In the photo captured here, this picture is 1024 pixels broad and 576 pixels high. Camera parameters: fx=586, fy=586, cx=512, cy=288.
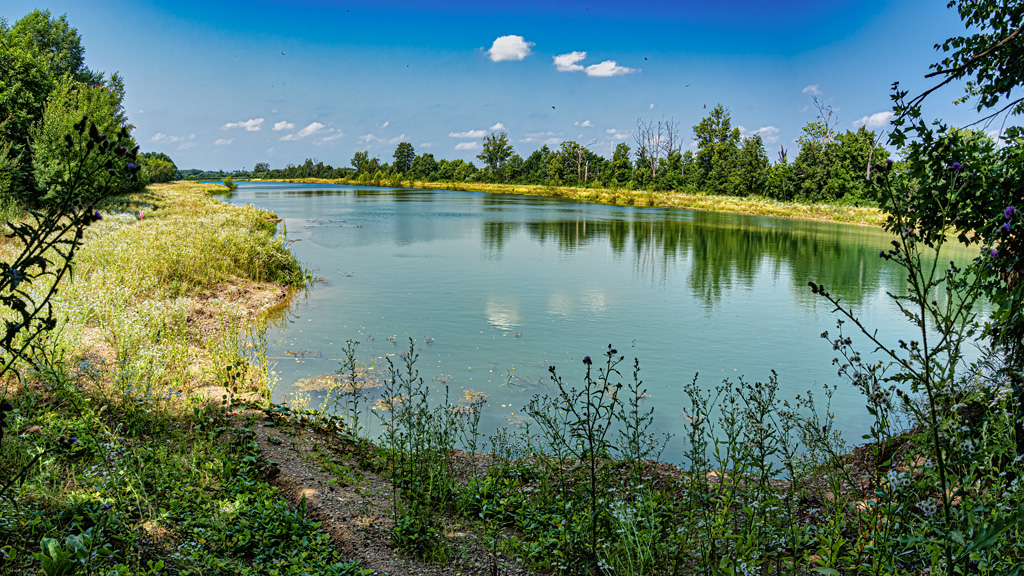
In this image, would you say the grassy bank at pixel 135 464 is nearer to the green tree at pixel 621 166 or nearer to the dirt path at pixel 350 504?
the dirt path at pixel 350 504

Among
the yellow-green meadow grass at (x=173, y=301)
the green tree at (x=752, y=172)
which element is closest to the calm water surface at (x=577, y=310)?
the yellow-green meadow grass at (x=173, y=301)

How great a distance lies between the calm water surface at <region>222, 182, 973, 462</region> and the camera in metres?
8.04

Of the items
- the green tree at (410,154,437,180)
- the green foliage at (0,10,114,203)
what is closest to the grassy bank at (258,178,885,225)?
the green foliage at (0,10,114,203)

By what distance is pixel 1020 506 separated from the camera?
62.5 inches

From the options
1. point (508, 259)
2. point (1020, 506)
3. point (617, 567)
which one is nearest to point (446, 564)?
point (617, 567)

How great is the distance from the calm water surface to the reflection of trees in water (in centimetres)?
12

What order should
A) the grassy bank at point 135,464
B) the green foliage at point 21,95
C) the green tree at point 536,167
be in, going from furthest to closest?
the green tree at point 536,167 < the green foliage at point 21,95 < the grassy bank at point 135,464

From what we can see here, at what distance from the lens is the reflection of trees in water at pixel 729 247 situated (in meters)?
16.0

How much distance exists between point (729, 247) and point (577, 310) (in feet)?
43.7

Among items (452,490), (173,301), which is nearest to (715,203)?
(173,301)

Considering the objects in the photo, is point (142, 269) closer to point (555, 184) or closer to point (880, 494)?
point (880, 494)

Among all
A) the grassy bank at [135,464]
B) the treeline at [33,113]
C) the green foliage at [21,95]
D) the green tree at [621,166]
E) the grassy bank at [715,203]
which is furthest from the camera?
the green tree at [621,166]

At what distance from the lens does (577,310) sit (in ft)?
38.9

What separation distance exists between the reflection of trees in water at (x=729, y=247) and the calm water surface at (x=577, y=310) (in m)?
0.12
